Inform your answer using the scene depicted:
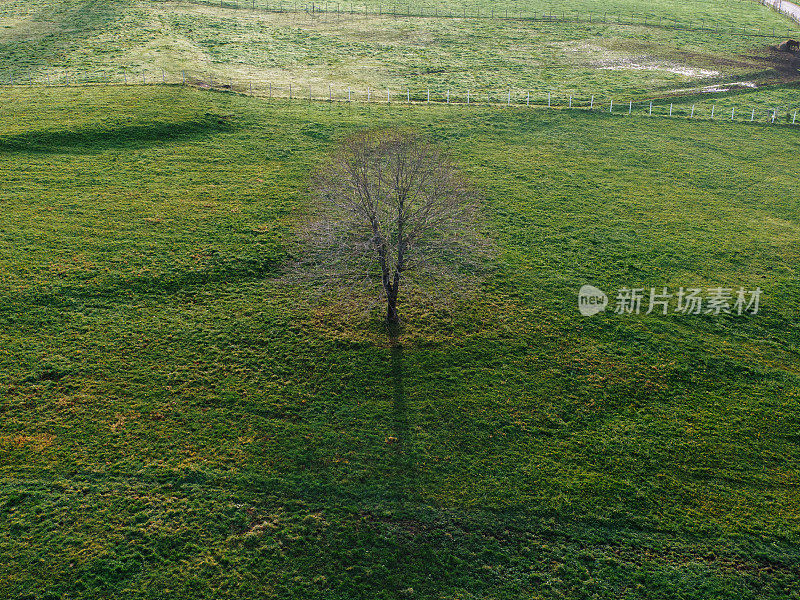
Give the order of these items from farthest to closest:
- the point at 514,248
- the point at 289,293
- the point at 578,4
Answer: the point at 578,4 < the point at 514,248 < the point at 289,293

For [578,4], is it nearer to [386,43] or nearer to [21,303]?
[386,43]

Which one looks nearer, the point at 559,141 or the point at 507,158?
the point at 507,158

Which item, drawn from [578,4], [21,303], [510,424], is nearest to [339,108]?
[21,303]

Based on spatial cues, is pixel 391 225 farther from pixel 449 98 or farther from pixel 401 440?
pixel 449 98

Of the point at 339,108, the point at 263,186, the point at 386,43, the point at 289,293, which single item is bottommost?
the point at 289,293

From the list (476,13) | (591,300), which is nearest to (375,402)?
(591,300)

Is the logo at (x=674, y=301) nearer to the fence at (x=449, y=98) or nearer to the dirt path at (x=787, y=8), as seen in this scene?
the fence at (x=449, y=98)

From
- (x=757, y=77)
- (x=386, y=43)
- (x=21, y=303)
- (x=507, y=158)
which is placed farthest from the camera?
(x=386, y=43)
